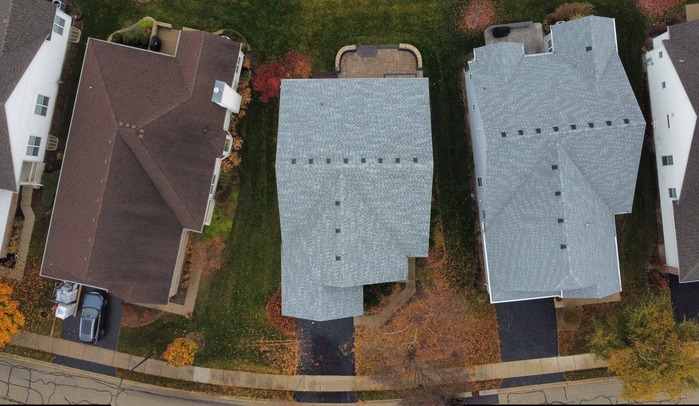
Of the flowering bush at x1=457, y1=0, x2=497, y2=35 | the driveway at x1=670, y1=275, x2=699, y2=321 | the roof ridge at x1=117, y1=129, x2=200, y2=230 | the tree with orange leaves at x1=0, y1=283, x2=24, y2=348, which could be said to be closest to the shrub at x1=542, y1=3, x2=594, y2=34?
the flowering bush at x1=457, y1=0, x2=497, y2=35

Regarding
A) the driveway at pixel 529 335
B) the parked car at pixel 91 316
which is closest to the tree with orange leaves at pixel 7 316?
the parked car at pixel 91 316

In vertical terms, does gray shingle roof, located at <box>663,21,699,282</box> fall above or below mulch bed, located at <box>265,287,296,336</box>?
above

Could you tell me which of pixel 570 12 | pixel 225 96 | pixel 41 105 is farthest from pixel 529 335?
pixel 41 105

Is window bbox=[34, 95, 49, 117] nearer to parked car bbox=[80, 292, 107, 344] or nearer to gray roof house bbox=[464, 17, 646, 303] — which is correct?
parked car bbox=[80, 292, 107, 344]

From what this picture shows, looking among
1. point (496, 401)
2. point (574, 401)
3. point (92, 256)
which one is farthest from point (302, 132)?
point (574, 401)

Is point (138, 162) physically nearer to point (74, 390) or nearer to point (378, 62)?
point (74, 390)

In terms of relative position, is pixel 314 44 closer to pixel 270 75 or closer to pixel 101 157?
pixel 270 75
